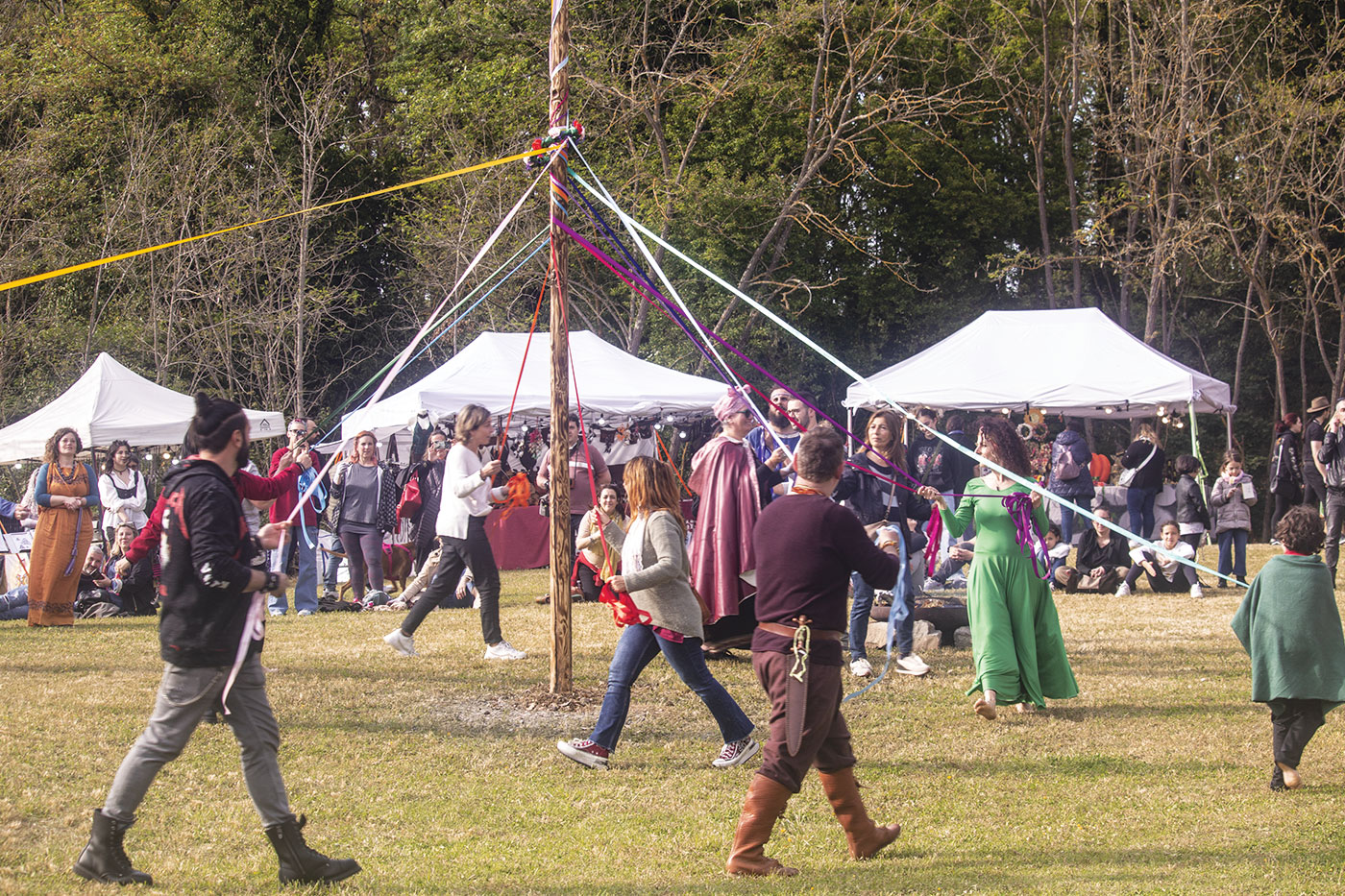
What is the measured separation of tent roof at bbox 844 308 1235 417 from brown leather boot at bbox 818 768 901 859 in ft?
33.5

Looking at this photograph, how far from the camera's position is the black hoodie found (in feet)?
12.8

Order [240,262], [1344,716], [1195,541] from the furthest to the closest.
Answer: [240,262] → [1195,541] → [1344,716]

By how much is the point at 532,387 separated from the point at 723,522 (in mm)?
7597

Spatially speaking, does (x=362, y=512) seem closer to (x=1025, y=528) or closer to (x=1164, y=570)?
(x=1025, y=528)

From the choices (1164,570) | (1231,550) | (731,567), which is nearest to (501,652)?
(731,567)

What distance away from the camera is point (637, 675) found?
5.44m

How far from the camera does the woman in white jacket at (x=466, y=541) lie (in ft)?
26.0

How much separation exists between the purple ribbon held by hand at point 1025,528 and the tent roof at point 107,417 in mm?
10687

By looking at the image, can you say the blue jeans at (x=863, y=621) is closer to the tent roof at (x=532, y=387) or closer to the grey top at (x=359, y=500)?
the grey top at (x=359, y=500)

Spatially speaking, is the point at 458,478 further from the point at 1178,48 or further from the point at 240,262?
the point at 1178,48

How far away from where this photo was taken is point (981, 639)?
6.40m

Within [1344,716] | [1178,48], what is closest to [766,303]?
[1178,48]

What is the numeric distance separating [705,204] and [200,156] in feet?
35.6

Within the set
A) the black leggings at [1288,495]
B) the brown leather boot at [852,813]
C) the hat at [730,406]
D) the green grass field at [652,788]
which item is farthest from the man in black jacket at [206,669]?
the black leggings at [1288,495]
